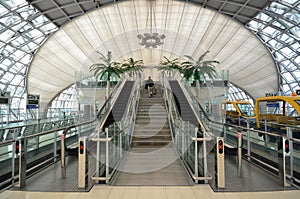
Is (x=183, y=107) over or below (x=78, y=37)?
below

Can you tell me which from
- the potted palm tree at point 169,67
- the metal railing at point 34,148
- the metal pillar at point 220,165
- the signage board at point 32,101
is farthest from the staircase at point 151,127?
the potted palm tree at point 169,67

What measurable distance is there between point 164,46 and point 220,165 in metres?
40.1

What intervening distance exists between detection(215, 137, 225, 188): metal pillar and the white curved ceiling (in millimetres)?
25185

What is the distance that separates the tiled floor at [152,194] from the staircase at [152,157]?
44 cm

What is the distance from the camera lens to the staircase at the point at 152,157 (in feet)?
17.3

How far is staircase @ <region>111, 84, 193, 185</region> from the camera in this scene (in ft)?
17.3

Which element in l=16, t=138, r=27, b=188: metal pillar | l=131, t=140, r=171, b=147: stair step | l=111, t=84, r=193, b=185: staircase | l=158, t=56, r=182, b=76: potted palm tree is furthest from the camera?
l=158, t=56, r=182, b=76: potted palm tree

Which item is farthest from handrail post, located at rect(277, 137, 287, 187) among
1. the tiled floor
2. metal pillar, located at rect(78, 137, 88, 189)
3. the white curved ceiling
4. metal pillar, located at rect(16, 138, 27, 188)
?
the white curved ceiling

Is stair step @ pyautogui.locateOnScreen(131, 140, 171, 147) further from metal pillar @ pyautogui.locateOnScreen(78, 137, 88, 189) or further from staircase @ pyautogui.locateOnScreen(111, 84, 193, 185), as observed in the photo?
metal pillar @ pyautogui.locateOnScreen(78, 137, 88, 189)

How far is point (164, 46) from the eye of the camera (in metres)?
43.2

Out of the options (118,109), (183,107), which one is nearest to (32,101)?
(118,109)

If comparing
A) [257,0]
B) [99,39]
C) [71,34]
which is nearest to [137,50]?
[99,39]

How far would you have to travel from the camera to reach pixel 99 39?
35.5m

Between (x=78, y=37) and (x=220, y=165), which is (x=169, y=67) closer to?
(x=78, y=37)
